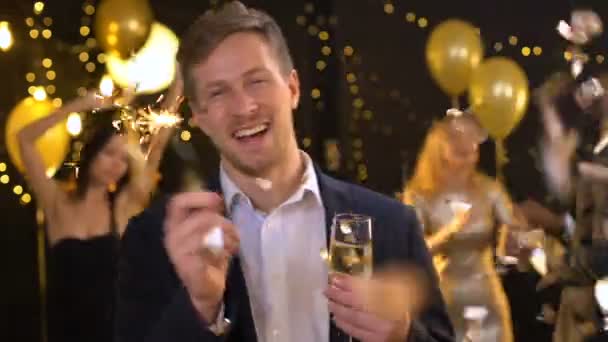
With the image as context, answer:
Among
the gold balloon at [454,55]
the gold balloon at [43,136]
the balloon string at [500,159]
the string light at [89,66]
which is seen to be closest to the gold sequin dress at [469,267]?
the gold balloon at [454,55]

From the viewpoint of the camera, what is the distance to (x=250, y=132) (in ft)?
4.10

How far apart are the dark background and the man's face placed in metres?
2.48

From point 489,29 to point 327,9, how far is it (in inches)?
38.5

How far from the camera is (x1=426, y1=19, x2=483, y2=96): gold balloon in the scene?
10.7 feet

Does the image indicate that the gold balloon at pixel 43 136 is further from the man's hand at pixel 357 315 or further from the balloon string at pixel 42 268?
the man's hand at pixel 357 315

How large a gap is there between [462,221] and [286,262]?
1760 millimetres

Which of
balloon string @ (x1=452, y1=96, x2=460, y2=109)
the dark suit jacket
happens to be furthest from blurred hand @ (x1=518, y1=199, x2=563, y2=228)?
the dark suit jacket

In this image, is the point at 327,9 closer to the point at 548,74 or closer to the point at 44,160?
the point at 548,74

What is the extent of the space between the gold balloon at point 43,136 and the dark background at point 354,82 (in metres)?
0.34

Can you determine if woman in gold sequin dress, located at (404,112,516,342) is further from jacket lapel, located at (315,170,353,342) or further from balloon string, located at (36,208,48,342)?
balloon string, located at (36,208,48,342)

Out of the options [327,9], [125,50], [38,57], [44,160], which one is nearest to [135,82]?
[125,50]

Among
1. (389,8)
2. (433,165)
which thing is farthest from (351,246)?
(389,8)

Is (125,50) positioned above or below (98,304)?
above

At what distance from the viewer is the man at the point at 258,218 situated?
1.20 m
